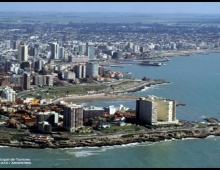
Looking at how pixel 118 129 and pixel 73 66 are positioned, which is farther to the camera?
pixel 73 66

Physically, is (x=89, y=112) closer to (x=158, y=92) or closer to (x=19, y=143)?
(x=19, y=143)

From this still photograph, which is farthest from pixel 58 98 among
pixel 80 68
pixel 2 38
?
pixel 2 38

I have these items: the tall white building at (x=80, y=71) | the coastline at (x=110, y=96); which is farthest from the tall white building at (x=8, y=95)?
the tall white building at (x=80, y=71)

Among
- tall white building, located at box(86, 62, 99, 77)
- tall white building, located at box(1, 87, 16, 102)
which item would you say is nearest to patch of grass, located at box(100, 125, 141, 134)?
tall white building, located at box(1, 87, 16, 102)

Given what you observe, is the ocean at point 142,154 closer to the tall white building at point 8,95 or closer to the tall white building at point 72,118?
the tall white building at point 72,118

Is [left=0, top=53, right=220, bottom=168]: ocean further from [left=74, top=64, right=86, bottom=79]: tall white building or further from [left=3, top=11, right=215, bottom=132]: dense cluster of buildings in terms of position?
[left=74, top=64, right=86, bottom=79]: tall white building

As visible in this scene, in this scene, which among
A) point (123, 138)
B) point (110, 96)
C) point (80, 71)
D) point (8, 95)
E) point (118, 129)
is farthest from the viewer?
point (80, 71)

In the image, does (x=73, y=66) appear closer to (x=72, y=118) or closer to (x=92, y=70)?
(x=92, y=70)

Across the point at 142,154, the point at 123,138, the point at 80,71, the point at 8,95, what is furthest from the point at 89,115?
the point at 80,71
